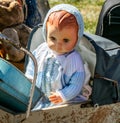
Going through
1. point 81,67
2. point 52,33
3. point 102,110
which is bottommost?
point 102,110

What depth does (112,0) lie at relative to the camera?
327 centimetres

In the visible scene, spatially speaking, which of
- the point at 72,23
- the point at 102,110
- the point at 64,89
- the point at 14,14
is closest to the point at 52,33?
the point at 72,23

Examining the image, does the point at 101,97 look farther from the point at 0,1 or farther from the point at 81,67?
the point at 0,1

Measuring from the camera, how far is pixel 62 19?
7.59 ft

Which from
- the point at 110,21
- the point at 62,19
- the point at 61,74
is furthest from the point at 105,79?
the point at 110,21

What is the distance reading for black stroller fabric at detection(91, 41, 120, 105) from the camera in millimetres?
2393

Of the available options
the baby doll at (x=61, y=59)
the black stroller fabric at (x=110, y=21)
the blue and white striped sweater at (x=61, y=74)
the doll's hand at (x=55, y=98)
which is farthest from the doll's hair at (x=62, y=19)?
the black stroller fabric at (x=110, y=21)

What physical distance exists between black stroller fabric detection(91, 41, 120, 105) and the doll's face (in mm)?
145

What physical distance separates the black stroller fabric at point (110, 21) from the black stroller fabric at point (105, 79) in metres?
0.79

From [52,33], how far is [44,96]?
0.30 metres

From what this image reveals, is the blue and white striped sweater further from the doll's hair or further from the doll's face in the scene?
the doll's hair

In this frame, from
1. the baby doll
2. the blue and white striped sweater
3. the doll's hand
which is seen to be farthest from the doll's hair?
the doll's hand

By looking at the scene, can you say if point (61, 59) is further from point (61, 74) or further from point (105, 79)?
point (105, 79)

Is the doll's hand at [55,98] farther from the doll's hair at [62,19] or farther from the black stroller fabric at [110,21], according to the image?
the black stroller fabric at [110,21]
